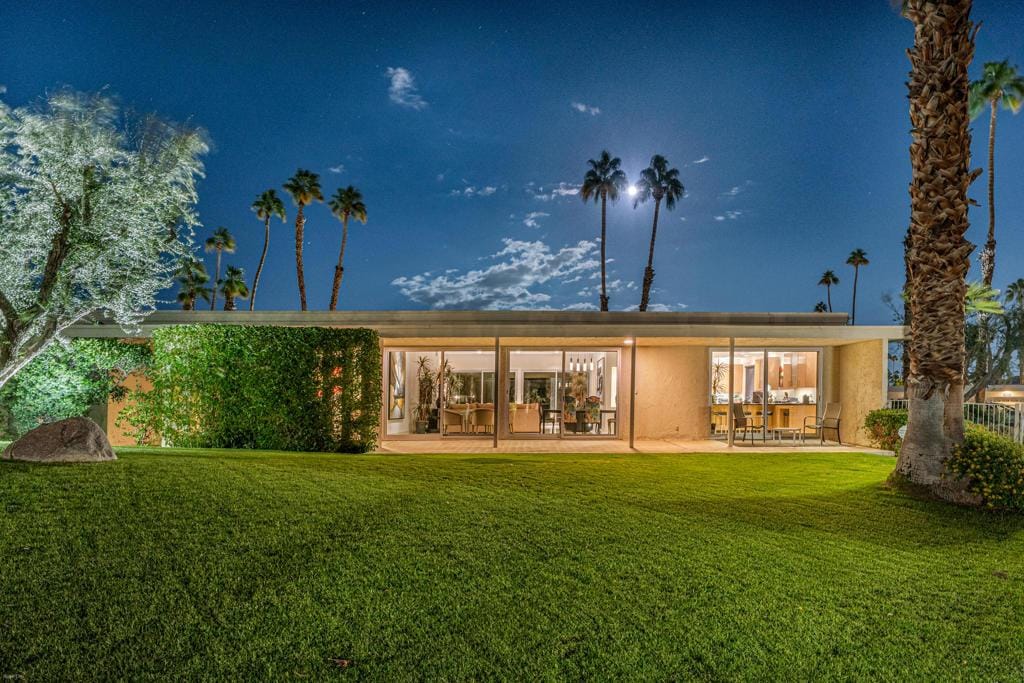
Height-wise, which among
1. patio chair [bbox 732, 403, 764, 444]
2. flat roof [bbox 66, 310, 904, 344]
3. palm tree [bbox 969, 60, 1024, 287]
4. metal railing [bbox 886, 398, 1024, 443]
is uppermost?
palm tree [bbox 969, 60, 1024, 287]

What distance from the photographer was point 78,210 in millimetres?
10039

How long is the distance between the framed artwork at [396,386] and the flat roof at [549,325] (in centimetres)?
103

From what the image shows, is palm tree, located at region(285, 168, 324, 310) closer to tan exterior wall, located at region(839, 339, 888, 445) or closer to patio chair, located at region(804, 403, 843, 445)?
patio chair, located at region(804, 403, 843, 445)

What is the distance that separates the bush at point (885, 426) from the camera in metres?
12.2

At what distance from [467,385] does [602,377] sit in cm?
380

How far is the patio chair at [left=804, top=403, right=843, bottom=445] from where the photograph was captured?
1375 centimetres

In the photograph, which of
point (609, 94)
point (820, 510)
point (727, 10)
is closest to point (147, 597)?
point (820, 510)

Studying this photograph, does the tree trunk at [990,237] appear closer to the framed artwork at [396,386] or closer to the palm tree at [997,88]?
the palm tree at [997,88]

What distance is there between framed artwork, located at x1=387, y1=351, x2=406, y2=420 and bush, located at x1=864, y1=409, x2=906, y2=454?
1164 centimetres

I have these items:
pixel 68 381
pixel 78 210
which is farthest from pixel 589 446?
pixel 68 381

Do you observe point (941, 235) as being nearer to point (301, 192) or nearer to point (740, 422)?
point (740, 422)

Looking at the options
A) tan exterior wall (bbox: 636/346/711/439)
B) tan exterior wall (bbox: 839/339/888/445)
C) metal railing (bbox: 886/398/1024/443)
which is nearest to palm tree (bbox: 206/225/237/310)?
tan exterior wall (bbox: 636/346/711/439)

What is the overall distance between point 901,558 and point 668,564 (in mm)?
2302

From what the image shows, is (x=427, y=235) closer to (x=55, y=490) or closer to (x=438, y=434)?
(x=438, y=434)
